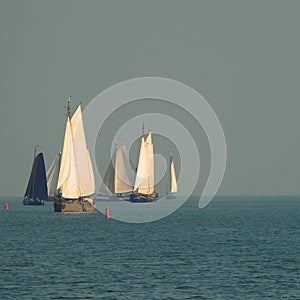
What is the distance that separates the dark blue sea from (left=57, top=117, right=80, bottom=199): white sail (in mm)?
37591

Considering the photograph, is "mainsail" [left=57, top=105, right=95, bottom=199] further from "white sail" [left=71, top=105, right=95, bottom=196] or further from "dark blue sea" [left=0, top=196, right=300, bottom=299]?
"dark blue sea" [left=0, top=196, right=300, bottom=299]

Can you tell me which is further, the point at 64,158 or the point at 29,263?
the point at 64,158

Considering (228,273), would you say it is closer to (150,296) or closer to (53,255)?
(150,296)

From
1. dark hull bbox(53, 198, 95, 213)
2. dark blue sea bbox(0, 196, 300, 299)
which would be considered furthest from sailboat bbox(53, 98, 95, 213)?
dark blue sea bbox(0, 196, 300, 299)

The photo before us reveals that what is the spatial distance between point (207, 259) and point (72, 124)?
80.0 m

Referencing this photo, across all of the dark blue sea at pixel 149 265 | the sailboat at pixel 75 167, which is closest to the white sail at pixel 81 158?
the sailboat at pixel 75 167

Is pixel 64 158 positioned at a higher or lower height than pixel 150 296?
higher

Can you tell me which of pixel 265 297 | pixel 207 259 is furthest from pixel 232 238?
pixel 265 297

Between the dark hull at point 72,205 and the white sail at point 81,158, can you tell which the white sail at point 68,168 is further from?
the dark hull at point 72,205

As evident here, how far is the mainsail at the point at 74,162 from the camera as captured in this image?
522ft

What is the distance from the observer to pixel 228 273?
7131 centimetres

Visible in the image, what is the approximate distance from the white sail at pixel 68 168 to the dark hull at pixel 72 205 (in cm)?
563

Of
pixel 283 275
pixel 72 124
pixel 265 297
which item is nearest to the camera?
pixel 265 297

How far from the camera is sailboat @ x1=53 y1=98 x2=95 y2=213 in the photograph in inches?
6265
